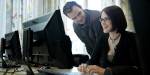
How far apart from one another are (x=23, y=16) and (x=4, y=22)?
513mm

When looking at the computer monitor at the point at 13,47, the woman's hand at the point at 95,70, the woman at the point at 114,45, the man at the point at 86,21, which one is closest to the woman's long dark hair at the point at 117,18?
the woman at the point at 114,45

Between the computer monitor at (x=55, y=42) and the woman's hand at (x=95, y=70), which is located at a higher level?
the computer monitor at (x=55, y=42)

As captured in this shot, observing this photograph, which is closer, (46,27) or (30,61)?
(46,27)

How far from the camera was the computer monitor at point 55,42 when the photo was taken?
5.07ft

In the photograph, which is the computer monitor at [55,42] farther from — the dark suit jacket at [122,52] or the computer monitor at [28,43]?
the dark suit jacket at [122,52]

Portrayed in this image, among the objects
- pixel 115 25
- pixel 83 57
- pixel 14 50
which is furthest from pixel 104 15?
pixel 14 50

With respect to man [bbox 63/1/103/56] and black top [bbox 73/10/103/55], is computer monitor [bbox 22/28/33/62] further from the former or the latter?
black top [bbox 73/10/103/55]

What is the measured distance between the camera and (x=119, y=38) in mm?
1818

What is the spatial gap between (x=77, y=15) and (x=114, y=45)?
0.68 metres

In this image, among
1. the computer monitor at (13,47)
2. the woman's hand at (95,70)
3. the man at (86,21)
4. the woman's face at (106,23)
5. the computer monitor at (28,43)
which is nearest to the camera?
the woman's hand at (95,70)

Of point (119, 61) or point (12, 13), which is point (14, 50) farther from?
point (12, 13)

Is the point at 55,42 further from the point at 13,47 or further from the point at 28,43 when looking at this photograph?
the point at 13,47

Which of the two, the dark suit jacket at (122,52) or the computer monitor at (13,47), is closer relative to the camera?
the dark suit jacket at (122,52)

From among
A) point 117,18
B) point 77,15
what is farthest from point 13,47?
point 117,18
